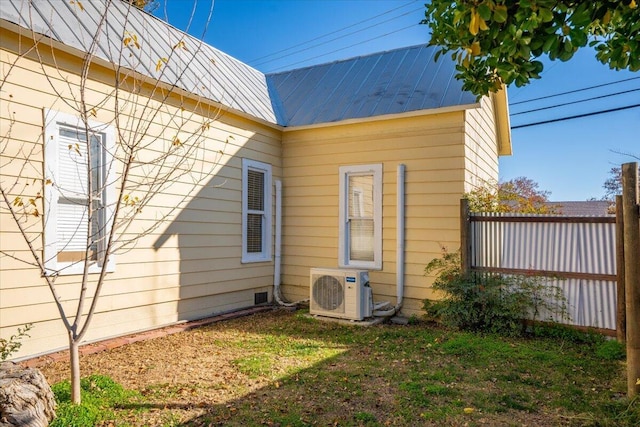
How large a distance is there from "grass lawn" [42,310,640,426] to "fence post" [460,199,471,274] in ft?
3.26

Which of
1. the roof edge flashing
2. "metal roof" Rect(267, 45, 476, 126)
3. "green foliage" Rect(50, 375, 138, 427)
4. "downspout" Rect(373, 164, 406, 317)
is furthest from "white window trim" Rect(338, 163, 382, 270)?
"green foliage" Rect(50, 375, 138, 427)

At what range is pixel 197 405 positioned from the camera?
10.5 ft

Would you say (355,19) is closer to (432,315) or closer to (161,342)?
(432,315)

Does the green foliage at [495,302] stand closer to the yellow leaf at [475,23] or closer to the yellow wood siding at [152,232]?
the yellow wood siding at [152,232]

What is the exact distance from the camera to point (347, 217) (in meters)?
7.01

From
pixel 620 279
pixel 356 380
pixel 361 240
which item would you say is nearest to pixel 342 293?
pixel 361 240

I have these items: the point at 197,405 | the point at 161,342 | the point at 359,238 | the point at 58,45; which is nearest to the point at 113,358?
the point at 161,342

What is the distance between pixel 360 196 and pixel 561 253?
3.07 m

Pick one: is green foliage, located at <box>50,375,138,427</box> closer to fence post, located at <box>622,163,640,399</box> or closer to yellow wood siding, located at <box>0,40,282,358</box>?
yellow wood siding, located at <box>0,40,282,358</box>

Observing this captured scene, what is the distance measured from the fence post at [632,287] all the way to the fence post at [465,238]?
2.39 meters

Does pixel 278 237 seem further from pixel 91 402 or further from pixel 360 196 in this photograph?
pixel 91 402

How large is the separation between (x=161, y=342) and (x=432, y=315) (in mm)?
3808

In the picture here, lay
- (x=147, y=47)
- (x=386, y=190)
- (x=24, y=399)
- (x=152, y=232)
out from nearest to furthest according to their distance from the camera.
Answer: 1. (x=24, y=399)
2. (x=152, y=232)
3. (x=147, y=47)
4. (x=386, y=190)

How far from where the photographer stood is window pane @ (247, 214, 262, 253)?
714cm
